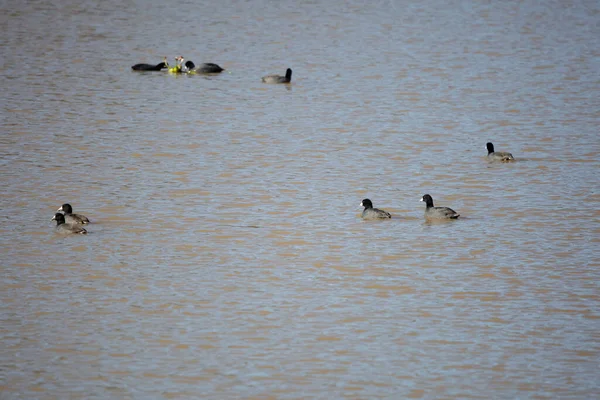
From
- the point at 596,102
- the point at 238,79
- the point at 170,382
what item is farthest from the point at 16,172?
the point at 596,102

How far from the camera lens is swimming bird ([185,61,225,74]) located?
28.4m

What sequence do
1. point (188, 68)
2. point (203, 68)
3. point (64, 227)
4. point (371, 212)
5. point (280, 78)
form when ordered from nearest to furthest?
point (64, 227), point (371, 212), point (280, 78), point (203, 68), point (188, 68)

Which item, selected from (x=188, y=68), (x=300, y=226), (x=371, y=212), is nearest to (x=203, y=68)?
(x=188, y=68)

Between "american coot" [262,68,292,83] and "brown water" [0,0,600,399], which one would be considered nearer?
"brown water" [0,0,600,399]

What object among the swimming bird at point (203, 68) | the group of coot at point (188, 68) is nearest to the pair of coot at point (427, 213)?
the group of coot at point (188, 68)

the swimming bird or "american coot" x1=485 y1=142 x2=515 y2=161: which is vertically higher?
the swimming bird

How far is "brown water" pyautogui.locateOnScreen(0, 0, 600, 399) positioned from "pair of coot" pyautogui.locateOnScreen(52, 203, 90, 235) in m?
0.17

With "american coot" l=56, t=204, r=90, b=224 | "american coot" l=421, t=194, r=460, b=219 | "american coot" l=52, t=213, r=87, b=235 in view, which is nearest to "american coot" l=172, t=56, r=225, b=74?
"american coot" l=56, t=204, r=90, b=224

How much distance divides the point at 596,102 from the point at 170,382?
56.7 feet

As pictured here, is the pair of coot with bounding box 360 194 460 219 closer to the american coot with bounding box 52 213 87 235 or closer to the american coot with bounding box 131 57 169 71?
the american coot with bounding box 52 213 87 235

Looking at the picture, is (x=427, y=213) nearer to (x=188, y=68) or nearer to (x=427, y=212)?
(x=427, y=212)

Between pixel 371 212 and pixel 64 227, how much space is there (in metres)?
4.41

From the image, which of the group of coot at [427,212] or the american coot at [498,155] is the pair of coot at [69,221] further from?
the american coot at [498,155]

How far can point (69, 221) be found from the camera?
15.0 metres
